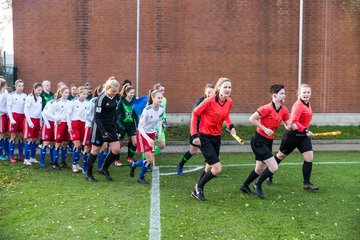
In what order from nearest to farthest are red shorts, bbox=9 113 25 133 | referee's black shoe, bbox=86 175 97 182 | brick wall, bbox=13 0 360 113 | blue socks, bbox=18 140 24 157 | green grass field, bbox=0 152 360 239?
green grass field, bbox=0 152 360 239 → referee's black shoe, bbox=86 175 97 182 → red shorts, bbox=9 113 25 133 → blue socks, bbox=18 140 24 157 → brick wall, bbox=13 0 360 113

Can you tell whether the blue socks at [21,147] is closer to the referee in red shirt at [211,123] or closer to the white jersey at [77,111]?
the white jersey at [77,111]

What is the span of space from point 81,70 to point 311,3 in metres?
9.60

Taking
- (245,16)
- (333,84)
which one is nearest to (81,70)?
(245,16)

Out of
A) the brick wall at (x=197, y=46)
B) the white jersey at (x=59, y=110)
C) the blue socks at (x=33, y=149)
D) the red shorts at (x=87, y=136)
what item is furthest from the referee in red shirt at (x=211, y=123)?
the brick wall at (x=197, y=46)

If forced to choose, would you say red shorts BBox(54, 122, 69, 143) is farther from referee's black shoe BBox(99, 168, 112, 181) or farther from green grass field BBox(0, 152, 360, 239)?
referee's black shoe BBox(99, 168, 112, 181)

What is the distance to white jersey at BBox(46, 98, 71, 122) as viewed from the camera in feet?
37.3

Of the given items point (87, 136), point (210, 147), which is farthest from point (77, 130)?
point (210, 147)

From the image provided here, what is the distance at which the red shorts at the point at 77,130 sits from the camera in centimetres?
1116

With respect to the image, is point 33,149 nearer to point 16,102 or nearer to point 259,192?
point 16,102

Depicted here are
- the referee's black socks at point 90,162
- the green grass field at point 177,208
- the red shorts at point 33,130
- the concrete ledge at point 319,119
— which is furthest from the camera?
the concrete ledge at point 319,119

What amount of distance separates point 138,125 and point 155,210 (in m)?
2.69

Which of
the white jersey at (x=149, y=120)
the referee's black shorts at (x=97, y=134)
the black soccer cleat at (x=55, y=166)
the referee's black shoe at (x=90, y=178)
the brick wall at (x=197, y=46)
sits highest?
the brick wall at (x=197, y=46)

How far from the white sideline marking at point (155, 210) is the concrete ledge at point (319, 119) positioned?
9032 millimetres

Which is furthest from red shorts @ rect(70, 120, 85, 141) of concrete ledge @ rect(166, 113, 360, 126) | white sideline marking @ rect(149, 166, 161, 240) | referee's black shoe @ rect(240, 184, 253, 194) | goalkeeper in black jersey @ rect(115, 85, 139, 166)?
concrete ledge @ rect(166, 113, 360, 126)
